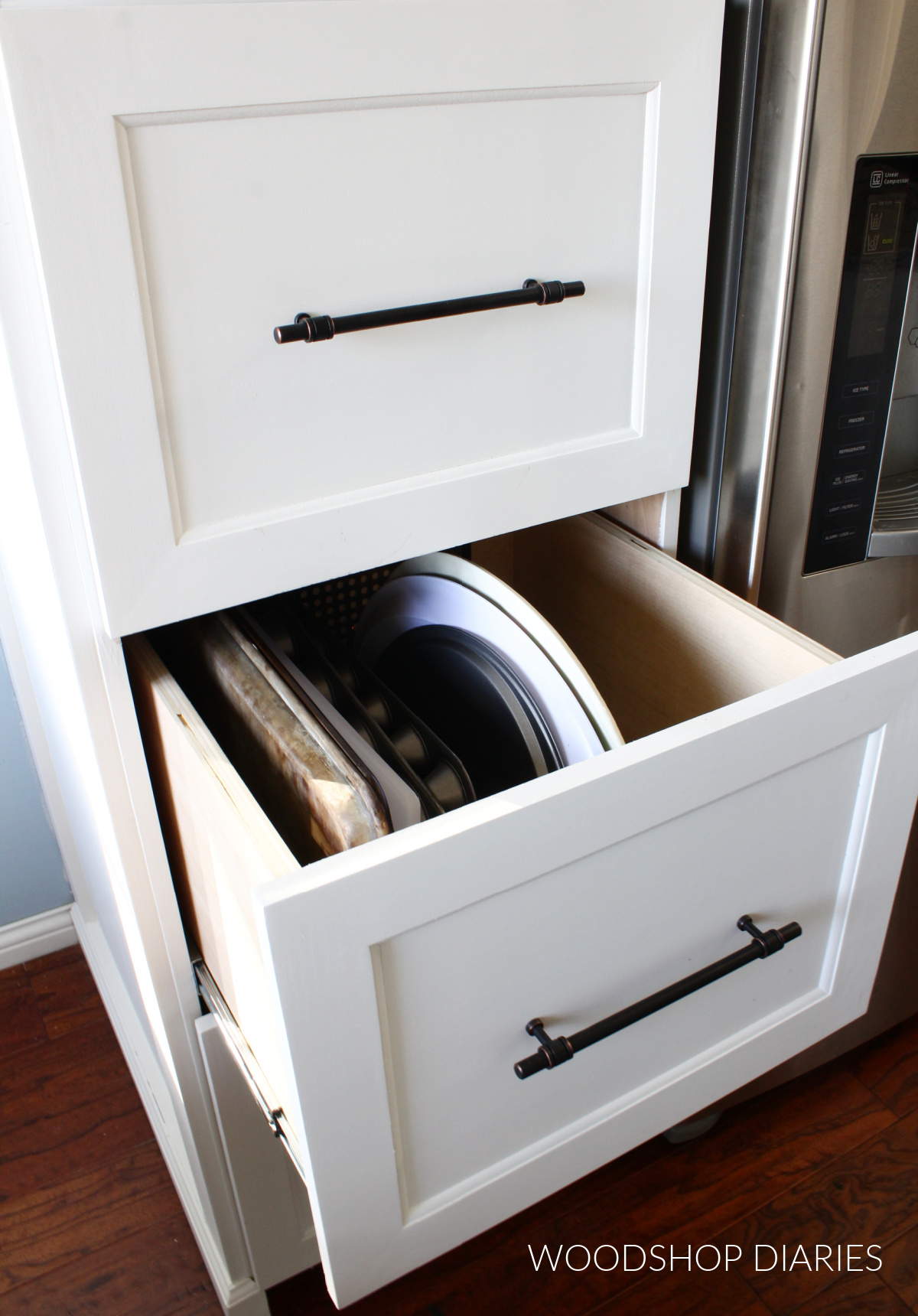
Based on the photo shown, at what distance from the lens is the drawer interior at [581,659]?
58cm

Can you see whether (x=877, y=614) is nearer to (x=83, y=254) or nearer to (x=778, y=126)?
(x=778, y=126)

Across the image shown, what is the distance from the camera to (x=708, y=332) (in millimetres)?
809

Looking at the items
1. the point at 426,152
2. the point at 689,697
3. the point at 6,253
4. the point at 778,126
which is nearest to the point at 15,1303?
the point at 689,697

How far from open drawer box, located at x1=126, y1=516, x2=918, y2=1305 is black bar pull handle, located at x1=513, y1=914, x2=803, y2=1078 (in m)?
0.01

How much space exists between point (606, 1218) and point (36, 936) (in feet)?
2.88

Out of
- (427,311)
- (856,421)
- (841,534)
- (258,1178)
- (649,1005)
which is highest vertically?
(427,311)

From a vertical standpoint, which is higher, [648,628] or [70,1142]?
[648,628]

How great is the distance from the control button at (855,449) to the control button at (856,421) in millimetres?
14

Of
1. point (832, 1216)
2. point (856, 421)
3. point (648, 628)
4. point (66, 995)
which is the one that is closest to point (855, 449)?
point (856, 421)

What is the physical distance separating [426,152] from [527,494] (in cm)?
23

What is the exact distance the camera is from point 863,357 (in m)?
0.82

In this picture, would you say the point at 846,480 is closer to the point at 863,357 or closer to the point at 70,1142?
the point at 863,357

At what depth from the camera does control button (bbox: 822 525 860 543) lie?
0.88 meters

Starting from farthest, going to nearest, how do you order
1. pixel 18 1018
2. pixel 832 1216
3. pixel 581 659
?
1. pixel 18 1018
2. pixel 832 1216
3. pixel 581 659
